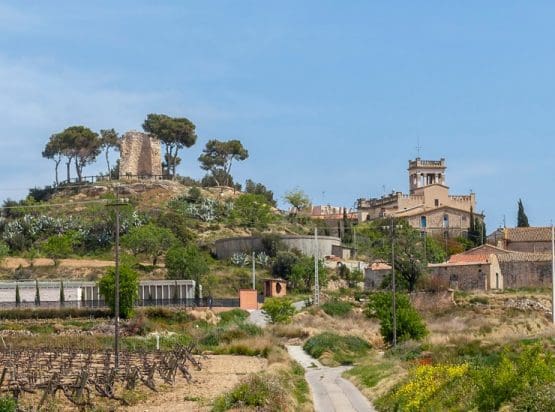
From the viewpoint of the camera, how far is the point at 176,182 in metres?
111

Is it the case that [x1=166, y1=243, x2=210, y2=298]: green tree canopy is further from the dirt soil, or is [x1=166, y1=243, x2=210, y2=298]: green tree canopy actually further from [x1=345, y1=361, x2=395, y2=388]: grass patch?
[x1=345, y1=361, x2=395, y2=388]: grass patch

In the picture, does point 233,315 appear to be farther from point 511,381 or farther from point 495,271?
point 511,381

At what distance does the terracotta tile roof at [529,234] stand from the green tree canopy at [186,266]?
30.6m

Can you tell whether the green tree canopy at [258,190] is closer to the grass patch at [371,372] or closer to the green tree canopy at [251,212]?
the green tree canopy at [251,212]

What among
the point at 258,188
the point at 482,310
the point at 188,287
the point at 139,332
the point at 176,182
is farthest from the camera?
the point at 258,188

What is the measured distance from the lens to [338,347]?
168 feet

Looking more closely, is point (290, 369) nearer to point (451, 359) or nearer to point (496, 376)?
point (451, 359)

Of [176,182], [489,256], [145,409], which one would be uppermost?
[176,182]

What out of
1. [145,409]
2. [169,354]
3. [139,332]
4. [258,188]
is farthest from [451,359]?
[258,188]

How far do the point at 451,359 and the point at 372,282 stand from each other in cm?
4606

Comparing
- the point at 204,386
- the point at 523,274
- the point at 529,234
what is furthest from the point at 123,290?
the point at 529,234

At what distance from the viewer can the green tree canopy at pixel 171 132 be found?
113750 mm

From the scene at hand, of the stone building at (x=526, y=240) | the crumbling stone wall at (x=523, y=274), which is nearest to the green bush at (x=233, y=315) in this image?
the crumbling stone wall at (x=523, y=274)

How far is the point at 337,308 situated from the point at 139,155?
172ft
